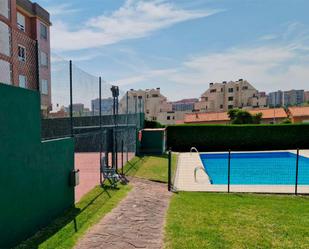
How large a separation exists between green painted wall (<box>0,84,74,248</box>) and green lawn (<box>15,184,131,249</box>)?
0.19 m

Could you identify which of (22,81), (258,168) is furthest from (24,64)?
(258,168)

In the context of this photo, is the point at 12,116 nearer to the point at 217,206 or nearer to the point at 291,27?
the point at 217,206

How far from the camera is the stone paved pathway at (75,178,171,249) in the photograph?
14.9 feet

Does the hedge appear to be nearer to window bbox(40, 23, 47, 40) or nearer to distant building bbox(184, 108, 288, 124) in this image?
window bbox(40, 23, 47, 40)

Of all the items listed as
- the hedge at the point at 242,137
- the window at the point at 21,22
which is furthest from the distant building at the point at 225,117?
the window at the point at 21,22

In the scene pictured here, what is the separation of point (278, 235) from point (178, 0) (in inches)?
334

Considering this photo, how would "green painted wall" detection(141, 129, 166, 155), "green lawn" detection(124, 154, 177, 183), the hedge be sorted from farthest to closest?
the hedge
"green painted wall" detection(141, 129, 166, 155)
"green lawn" detection(124, 154, 177, 183)

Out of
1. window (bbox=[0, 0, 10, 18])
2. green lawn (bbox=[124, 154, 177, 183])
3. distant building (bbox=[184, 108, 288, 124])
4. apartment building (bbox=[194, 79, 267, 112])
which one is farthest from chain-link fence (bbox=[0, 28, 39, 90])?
apartment building (bbox=[194, 79, 267, 112])

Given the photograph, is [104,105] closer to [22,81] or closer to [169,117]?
[22,81]

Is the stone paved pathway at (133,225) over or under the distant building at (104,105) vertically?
under

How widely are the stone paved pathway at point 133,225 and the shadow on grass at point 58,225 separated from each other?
51 centimetres

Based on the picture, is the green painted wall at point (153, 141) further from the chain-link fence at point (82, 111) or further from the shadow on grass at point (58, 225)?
the shadow on grass at point (58, 225)

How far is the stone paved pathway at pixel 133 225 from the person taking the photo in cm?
455

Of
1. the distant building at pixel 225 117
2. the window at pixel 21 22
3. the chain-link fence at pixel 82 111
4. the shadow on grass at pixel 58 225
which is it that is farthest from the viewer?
the distant building at pixel 225 117
